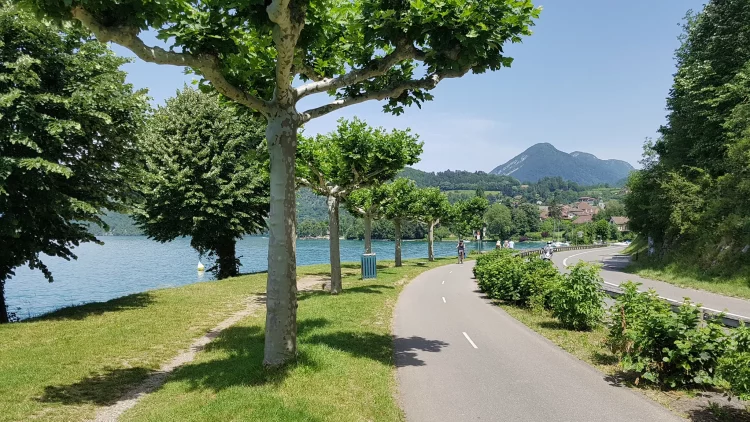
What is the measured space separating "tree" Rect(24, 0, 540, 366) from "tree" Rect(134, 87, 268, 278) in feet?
51.5

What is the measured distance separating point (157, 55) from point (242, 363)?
5.52 m

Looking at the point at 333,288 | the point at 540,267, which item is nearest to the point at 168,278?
the point at 333,288

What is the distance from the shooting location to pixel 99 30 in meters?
6.57

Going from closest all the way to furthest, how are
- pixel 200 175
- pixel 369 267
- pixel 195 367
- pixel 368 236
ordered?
1. pixel 195 367
2. pixel 200 175
3. pixel 369 267
4. pixel 368 236

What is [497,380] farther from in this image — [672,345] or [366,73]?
[366,73]

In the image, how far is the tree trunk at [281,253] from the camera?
767 centimetres

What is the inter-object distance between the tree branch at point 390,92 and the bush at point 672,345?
5.59 meters

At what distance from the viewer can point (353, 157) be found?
1797cm

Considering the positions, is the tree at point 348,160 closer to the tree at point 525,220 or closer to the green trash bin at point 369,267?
the green trash bin at point 369,267

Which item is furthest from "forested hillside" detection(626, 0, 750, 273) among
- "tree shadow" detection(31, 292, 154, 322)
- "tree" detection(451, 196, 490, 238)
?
"tree shadow" detection(31, 292, 154, 322)

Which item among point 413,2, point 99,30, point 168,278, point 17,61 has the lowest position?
point 168,278

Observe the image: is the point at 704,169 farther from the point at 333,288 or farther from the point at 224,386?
the point at 224,386

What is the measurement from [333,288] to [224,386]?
1177 centimetres

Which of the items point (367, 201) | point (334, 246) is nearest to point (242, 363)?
point (334, 246)
